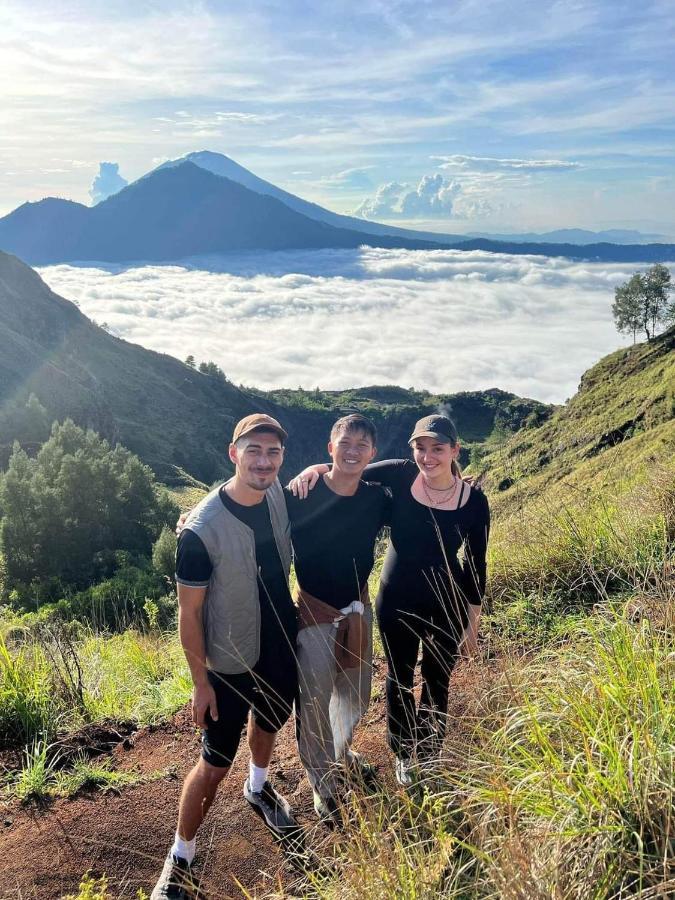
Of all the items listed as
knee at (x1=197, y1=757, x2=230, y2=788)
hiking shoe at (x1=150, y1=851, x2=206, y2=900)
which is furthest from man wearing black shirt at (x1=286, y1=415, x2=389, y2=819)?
hiking shoe at (x1=150, y1=851, x2=206, y2=900)

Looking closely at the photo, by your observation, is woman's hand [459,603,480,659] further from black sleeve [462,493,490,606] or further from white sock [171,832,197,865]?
white sock [171,832,197,865]

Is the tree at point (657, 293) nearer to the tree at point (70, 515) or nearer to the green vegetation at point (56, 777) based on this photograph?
the tree at point (70, 515)

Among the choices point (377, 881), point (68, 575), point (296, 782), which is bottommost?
point (68, 575)

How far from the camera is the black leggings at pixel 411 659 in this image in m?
3.26

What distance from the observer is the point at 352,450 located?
10.5ft

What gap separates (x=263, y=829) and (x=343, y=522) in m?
1.67

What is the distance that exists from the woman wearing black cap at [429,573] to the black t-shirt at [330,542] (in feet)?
0.47

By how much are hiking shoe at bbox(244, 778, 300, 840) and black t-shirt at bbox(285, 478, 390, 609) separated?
1107 mm

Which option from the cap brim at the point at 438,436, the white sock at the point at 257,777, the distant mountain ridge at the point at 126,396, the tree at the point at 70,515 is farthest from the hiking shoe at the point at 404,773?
the distant mountain ridge at the point at 126,396

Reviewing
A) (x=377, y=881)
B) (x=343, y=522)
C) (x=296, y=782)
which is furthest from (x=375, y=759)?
(x=377, y=881)

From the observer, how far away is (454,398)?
129000 mm

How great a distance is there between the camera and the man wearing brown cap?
2859 millimetres

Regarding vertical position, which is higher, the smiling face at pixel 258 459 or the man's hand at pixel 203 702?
the smiling face at pixel 258 459

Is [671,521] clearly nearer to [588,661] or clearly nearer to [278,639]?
[588,661]
